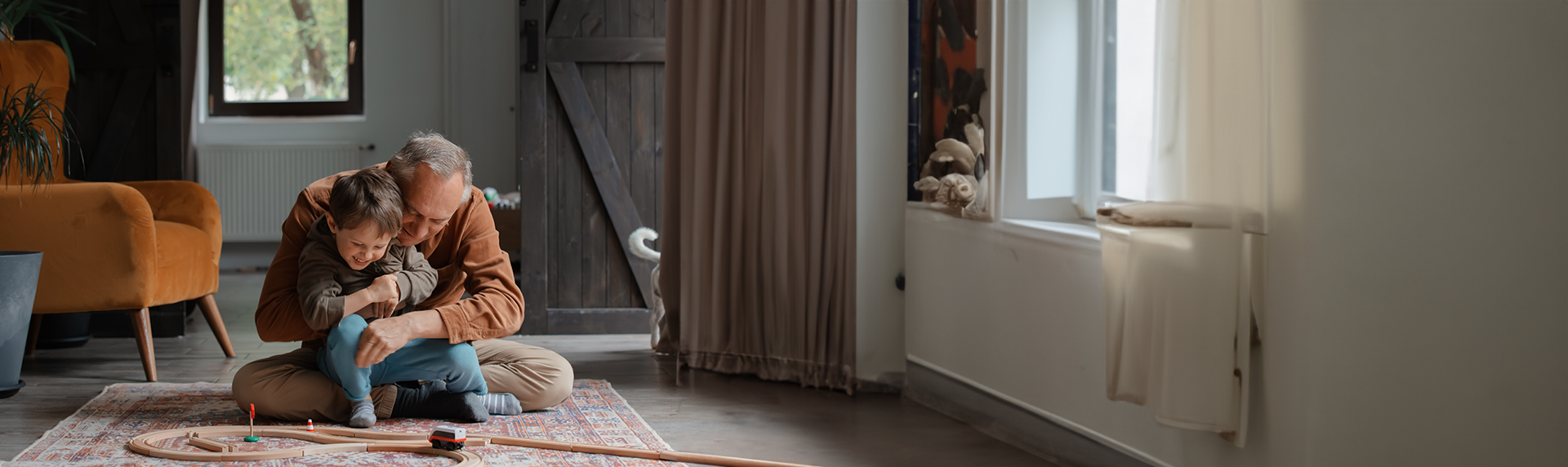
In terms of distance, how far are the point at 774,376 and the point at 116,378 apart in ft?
5.89

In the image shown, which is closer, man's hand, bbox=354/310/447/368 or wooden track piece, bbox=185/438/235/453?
wooden track piece, bbox=185/438/235/453

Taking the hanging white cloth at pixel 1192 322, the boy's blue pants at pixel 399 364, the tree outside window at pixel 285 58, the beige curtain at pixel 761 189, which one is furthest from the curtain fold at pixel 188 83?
the hanging white cloth at pixel 1192 322

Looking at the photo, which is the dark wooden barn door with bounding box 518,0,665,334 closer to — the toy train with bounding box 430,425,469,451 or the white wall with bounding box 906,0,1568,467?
the toy train with bounding box 430,425,469,451

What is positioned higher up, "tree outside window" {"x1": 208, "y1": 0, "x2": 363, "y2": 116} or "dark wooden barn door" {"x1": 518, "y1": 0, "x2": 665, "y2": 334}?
"tree outside window" {"x1": 208, "y1": 0, "x2": 363, "y2": 116}

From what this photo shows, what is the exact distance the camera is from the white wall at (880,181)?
115 inches

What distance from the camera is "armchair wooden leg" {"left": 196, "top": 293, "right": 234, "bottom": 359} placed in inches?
130

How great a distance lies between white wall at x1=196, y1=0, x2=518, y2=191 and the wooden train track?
4.33m

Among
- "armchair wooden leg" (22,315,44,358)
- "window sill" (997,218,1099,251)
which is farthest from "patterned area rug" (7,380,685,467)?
"window sill" (997,218,1099,251)

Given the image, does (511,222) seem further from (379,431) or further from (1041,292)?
(1041,292)

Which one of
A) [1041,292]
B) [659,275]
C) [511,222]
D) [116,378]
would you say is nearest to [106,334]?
[116,378]

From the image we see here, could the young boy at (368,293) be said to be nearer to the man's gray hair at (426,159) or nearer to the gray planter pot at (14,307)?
the man's gray hair at (426,159)

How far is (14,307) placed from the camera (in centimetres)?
264

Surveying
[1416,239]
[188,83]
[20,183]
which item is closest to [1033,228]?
[1416,239]

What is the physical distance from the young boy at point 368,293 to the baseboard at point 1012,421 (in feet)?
3.64
